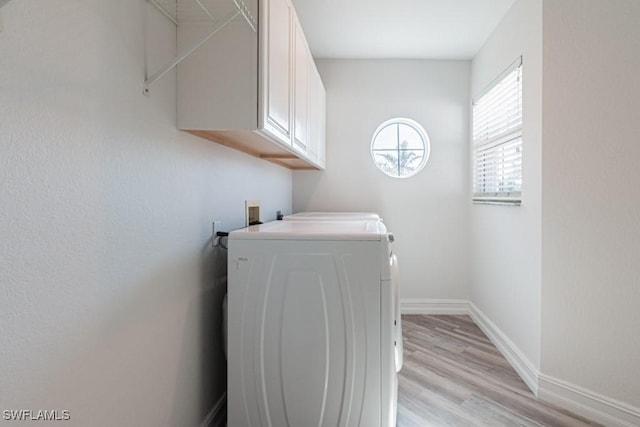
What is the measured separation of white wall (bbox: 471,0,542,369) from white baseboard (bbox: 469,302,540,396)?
3 cm

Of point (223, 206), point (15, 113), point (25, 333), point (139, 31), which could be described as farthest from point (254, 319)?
point (139, 31)

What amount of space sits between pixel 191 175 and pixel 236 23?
2.08ft

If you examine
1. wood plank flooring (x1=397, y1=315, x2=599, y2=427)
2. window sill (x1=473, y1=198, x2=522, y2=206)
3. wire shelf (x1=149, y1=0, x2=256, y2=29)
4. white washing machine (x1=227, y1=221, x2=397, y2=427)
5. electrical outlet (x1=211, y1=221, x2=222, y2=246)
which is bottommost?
wood plank flooring (x1=397, y1=315, x2=599, y2=427)

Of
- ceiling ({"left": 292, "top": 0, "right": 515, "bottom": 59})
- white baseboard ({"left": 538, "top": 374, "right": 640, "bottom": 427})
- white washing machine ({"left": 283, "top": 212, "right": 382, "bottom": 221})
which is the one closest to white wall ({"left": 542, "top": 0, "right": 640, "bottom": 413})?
white baseboard ({"left": 538, "top": 374, "right": 640, "bottom": 427})

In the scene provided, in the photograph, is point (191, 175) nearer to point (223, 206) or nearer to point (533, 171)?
point (223, 206)

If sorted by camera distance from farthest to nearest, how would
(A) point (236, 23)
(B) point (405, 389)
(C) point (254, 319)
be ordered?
(B) point (405, 389), (C) point (254, 319), (A) point (236, 23)

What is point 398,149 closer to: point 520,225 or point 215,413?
point 520,225

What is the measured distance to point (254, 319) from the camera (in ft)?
4.63

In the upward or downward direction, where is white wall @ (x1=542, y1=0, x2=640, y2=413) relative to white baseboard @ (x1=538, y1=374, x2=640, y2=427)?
upward

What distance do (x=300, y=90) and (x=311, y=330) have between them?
140 centimetres

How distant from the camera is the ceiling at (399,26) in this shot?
7.80 feet

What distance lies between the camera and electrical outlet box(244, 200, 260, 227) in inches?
80.2

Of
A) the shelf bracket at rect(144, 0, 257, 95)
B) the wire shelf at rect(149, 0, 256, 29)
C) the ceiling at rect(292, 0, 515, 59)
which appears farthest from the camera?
the ceiling at rect(292, 0, 515, 59)

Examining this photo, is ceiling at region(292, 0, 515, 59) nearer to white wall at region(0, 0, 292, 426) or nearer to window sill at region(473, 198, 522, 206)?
window sill at region(473, 198, 522, 206)
